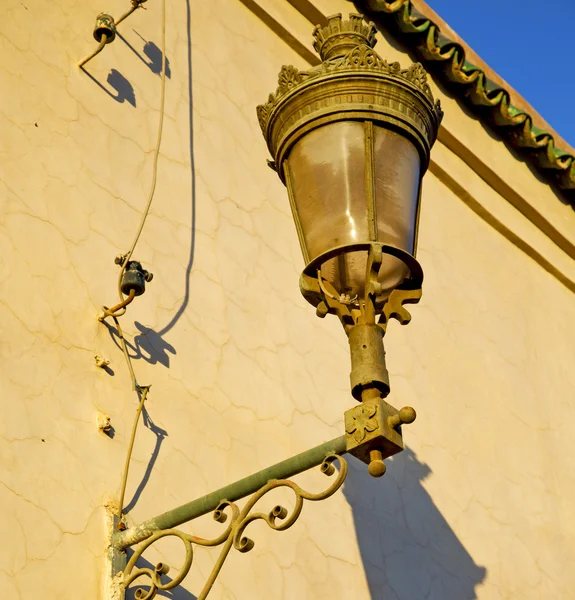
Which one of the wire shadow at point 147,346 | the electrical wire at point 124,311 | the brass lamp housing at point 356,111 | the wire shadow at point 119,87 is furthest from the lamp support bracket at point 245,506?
the wire shadow at point 119,87

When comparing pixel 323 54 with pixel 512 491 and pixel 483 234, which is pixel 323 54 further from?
pixel 483 234

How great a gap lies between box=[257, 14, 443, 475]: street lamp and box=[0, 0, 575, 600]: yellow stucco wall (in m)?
0.53

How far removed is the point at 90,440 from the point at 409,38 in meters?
2.21

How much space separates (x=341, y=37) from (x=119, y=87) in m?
0.81

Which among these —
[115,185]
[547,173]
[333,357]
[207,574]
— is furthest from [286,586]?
[547,173]

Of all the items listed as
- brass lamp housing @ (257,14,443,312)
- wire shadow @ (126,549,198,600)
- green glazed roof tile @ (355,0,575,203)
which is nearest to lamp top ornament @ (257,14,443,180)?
brass lamp housing @ (257,14,443,312)

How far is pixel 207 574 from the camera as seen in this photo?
2.39 metres

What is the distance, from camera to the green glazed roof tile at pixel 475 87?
4.03 m

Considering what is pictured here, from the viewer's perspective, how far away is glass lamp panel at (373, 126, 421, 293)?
2107 millimetres

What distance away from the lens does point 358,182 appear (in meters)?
2.12

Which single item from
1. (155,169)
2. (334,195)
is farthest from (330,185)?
(155,169)

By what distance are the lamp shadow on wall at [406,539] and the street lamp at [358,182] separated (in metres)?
0.94

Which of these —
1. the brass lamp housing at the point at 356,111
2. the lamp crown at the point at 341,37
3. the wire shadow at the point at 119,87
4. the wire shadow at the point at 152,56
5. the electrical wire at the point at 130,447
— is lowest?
the electrical wire at the point at 130,447

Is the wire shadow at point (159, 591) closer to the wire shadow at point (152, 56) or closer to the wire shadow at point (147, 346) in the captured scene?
the wire shadow at point (147, 346)
